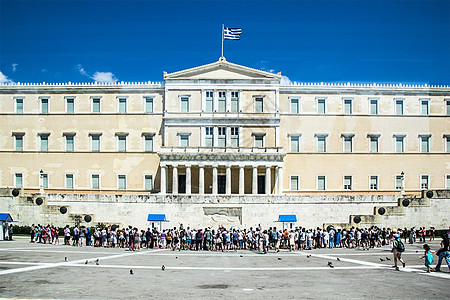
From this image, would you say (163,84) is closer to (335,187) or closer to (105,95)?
(105,95)

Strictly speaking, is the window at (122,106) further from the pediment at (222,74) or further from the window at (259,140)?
the window at (259,140)

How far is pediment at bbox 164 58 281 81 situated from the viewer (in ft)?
184

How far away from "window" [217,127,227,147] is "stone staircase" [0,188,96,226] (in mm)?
19419

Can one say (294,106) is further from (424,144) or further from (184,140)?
(424,144)

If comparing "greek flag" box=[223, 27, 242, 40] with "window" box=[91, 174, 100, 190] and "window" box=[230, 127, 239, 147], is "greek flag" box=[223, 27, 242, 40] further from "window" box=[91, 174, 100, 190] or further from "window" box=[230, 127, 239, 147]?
"window" box=[91, 174, 100, 190]

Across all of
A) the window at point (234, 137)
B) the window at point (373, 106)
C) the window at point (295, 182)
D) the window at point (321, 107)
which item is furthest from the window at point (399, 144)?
the window at point (234, 137)

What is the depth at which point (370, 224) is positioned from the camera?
4128cm

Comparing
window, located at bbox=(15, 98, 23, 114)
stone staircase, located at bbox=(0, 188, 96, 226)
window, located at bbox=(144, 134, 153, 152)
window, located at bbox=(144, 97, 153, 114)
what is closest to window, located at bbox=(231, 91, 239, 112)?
window, located at bbox=(144, 97, 153, 114)

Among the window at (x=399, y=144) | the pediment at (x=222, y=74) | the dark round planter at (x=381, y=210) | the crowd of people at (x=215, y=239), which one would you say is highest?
the pediment at (x=222, y=74)

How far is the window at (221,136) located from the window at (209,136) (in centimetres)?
73

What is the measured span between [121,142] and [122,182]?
5021 millimetres

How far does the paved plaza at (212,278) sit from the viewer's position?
50.7ft

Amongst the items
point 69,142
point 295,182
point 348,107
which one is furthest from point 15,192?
point 348,107

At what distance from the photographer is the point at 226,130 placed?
55.7 m
